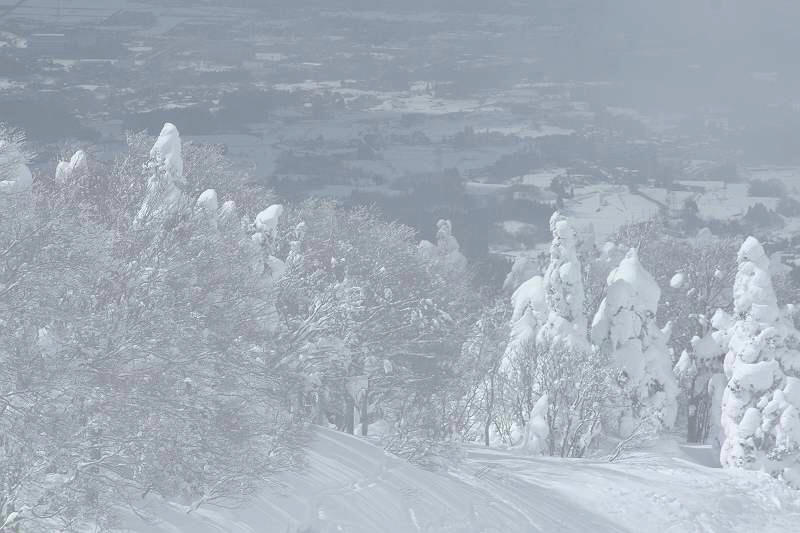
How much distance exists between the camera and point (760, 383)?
32.9 m

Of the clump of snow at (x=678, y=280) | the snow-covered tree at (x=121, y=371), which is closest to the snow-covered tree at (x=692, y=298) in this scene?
the clump of snow at (x=678, y=280)

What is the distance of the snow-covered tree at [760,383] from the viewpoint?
31.9 metres

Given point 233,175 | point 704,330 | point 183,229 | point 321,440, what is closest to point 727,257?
point 704,330

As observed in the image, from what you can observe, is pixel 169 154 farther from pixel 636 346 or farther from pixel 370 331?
pixel 636 346

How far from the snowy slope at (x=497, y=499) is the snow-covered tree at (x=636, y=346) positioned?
4893mm

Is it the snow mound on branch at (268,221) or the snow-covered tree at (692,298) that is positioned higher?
the snow mound on branch at (268,221)

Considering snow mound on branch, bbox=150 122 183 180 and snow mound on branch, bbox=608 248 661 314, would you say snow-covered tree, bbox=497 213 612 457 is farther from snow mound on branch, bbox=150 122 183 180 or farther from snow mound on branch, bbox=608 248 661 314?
snow mound on branch, bbox=150 122 183 180

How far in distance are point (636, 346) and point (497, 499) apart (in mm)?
16875

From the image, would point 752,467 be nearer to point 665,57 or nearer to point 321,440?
point 321,440

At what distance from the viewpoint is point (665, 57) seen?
577ft


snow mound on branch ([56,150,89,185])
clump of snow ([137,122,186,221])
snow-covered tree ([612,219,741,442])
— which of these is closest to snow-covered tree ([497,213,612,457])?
snow-covered tree ([612,219,741,442])

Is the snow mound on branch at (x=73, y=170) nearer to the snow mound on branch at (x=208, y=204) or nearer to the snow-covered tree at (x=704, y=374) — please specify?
the snow mound on branch at (x=208, y=204)

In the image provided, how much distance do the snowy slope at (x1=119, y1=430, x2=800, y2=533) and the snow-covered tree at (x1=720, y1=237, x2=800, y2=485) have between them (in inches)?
83.9

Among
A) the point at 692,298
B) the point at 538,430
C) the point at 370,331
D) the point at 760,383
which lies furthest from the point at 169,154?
the point at 692,298
